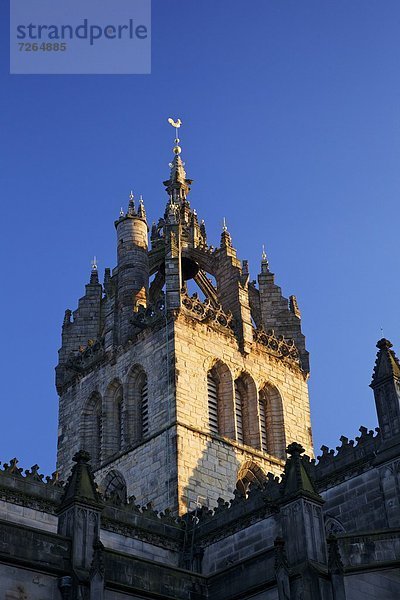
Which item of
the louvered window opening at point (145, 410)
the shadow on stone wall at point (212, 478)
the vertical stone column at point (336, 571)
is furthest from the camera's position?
the louvered window opening at point (145, 410)

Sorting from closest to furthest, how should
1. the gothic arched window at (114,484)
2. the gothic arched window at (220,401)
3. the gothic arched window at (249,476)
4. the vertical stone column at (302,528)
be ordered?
the vertical stone column at (302,528) < the gothic arched window at (114,484) < the gothic arched window at (249,476) < the gothic arched window at (220,401)

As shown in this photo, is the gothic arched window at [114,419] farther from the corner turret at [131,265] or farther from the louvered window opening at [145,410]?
the corner turret at [131,265]

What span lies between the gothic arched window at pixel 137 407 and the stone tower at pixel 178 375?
0.04m

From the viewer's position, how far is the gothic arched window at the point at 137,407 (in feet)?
129

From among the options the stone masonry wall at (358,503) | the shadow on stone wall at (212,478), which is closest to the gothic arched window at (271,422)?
the shadow on stone wall at (212,478)

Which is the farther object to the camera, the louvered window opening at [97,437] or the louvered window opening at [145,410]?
the louvered window opening at [97,437]

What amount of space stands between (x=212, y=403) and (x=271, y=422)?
2.97 metres

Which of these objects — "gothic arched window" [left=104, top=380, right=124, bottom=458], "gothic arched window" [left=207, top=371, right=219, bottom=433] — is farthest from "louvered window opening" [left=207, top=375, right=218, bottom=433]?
"gothic arched window" [left=104, top=380, right=124, bottom=458]

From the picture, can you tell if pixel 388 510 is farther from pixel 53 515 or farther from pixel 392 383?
pixel 53 515

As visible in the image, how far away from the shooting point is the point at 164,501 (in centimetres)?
3584

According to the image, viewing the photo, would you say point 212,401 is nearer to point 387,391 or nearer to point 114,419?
point 114,419

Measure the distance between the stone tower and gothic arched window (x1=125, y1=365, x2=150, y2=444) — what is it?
4cm

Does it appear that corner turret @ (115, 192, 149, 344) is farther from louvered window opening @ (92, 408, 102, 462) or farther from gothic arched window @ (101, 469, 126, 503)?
gothic arched window @ (101, 469, 126, 503)

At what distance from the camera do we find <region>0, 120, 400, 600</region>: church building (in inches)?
864
